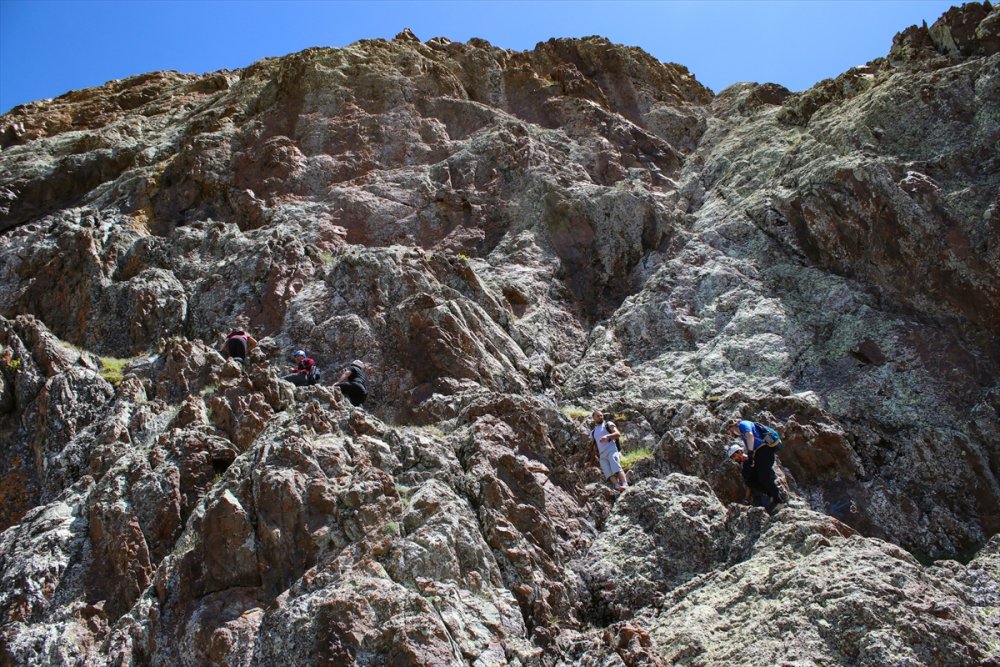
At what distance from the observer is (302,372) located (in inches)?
762

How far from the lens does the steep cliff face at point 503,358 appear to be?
40.6 ft

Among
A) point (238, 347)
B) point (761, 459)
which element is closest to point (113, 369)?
point (238, 347)

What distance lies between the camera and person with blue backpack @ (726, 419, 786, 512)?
48.3 feet

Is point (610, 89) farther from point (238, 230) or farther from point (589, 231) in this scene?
point (238, 230)

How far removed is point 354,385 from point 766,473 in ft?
27.5

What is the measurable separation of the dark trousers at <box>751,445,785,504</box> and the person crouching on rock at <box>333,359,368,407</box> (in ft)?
26.0

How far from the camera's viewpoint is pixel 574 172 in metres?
29.6

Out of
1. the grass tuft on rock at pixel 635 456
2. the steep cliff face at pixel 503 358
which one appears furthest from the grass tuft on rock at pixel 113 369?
the grass tuft on rock at pixel 635 456

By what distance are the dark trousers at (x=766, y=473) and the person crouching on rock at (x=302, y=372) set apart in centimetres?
972

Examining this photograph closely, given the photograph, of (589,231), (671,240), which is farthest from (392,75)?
(671,240)

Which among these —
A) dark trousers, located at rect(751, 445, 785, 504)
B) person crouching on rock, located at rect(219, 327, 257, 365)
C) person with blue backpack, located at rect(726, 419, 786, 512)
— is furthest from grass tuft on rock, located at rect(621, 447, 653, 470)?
person crouching on rock, located at rect(219, 327, 257, 365)

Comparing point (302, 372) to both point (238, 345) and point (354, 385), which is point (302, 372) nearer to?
point (354, 385)

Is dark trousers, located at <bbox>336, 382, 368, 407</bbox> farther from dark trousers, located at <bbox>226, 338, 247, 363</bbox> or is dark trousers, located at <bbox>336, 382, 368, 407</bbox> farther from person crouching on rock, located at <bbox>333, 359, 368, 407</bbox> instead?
dark trousers, located at <bbox>226, 338, 247, 363</bbox>

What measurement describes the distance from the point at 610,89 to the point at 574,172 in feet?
25.8
